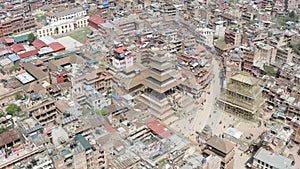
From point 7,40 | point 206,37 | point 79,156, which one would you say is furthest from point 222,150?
point 7,40

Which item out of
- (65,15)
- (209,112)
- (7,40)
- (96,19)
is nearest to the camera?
(209,112)

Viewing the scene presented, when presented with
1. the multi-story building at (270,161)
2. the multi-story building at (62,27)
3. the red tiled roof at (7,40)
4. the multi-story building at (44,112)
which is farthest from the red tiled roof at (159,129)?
the multi-story building at (62,27)

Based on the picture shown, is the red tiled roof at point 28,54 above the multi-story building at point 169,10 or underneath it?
underneath

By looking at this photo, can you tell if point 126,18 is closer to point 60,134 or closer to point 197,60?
point 197,60

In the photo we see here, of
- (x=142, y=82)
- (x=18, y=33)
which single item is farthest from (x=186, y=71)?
(x=18, y=33)

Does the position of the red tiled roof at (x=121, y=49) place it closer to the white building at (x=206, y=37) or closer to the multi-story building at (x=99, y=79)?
the multi-story building at (x=99, y=79)

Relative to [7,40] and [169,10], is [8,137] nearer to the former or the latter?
[7,40]
